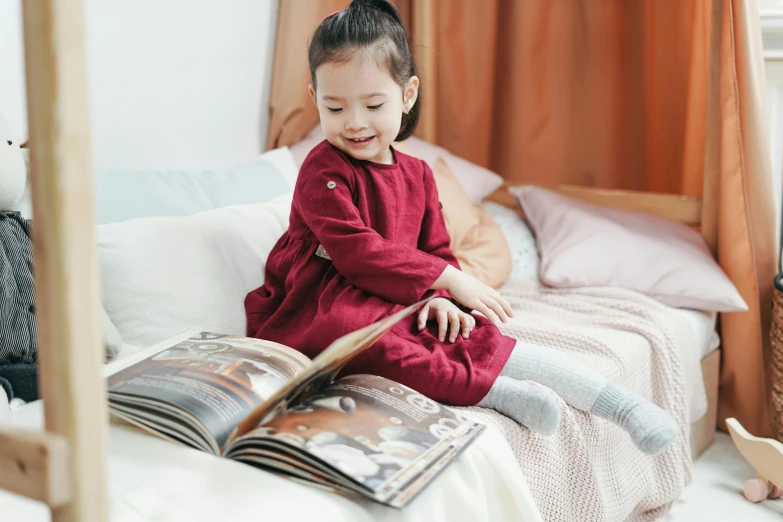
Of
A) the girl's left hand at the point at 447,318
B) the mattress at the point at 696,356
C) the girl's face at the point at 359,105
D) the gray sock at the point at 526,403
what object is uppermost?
the girl's face at the point at 359,105

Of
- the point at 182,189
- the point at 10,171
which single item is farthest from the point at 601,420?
the point at 10,171

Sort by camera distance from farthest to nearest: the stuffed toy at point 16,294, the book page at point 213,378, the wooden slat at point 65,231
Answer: the stuffed toy at point 16,294, the book page at point 213,378, the wooden slat at point 65,231

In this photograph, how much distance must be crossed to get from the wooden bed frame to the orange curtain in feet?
4.42

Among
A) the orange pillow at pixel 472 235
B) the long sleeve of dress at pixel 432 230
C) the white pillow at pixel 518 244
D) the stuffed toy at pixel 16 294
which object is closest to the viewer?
the stuffed toy at pixel 16 294

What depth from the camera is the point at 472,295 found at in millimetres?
1194

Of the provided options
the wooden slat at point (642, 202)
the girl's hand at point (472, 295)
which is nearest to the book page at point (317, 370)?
the girl's hand at point (472, 295)

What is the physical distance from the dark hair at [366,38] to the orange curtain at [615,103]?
61cm

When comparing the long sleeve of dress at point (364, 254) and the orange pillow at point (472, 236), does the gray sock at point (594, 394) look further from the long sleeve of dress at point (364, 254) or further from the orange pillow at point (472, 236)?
the orange pillow at point (472, 236)

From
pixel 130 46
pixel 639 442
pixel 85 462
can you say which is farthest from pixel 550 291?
pixel 85 462

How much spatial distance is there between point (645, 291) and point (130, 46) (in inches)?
46.3

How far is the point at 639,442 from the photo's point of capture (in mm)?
1116

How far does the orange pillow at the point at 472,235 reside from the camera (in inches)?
66.8

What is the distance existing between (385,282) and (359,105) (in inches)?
10.5

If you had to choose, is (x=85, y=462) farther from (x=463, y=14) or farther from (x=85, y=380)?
(x=463, y=14)
